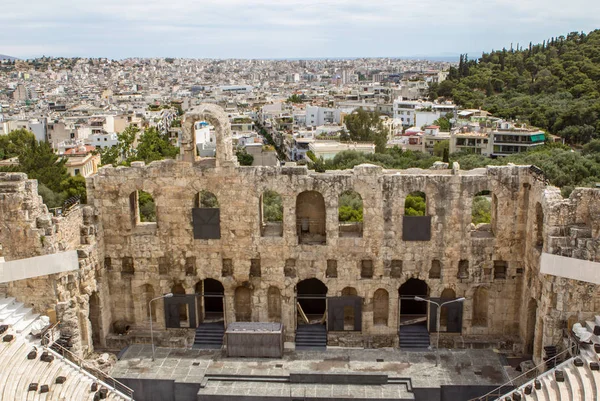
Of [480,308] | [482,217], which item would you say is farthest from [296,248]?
[482,217]

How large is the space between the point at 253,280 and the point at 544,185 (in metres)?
15.3

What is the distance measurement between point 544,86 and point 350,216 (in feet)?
278

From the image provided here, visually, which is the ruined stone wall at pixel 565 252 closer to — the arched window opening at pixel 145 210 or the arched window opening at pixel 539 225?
the arched window opening at pixel 539 225

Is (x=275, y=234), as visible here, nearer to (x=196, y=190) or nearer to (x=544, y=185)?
(x=196, y=190)

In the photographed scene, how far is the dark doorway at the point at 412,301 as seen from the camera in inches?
1389

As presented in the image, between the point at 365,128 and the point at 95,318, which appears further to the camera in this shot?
the point at 365,128

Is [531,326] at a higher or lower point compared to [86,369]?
higher

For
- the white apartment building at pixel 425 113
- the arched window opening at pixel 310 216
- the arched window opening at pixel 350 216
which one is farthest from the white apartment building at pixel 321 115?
the arched window opening at pixel 310 216

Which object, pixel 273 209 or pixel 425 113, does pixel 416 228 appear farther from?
pixel 425 113

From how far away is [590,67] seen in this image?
4262 inches

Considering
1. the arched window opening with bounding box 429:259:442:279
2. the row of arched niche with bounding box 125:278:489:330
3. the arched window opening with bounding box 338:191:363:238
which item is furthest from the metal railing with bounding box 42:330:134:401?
the arched window opening with bounding box 429:259:442:279

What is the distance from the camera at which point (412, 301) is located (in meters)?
35.6

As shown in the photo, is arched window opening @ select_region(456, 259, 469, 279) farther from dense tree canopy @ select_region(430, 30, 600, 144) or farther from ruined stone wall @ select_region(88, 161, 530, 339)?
dense tree canopy @ select_region(430, 30, 600, 144)

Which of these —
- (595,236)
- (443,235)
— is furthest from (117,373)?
(595,236)
